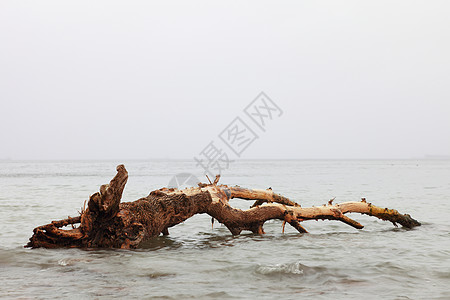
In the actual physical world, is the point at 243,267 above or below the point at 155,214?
below

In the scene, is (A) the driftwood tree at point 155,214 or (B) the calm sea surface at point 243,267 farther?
(A) the driftwood tree at point 155,214

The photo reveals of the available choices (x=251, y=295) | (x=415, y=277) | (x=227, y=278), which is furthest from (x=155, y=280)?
(x=415, y=277)

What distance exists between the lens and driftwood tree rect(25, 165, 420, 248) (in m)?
7.31

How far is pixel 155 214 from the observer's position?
823 centimetres

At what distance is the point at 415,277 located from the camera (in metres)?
5.83

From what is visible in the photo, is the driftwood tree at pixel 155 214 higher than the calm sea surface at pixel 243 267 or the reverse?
higher

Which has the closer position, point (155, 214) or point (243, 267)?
point (243, 267)

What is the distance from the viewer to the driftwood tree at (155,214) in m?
7.31

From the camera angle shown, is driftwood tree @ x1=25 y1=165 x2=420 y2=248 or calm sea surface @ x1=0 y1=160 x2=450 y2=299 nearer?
calm sea surface @ x1=0 y1=160 x2=450 y2=299

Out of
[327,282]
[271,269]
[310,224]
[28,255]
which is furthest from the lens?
[310,224]

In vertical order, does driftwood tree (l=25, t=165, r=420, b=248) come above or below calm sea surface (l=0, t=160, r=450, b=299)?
above

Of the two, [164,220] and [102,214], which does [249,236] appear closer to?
[164,220]

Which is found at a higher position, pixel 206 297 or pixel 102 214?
pixel 102 214

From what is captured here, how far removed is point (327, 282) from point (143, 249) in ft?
12.7
